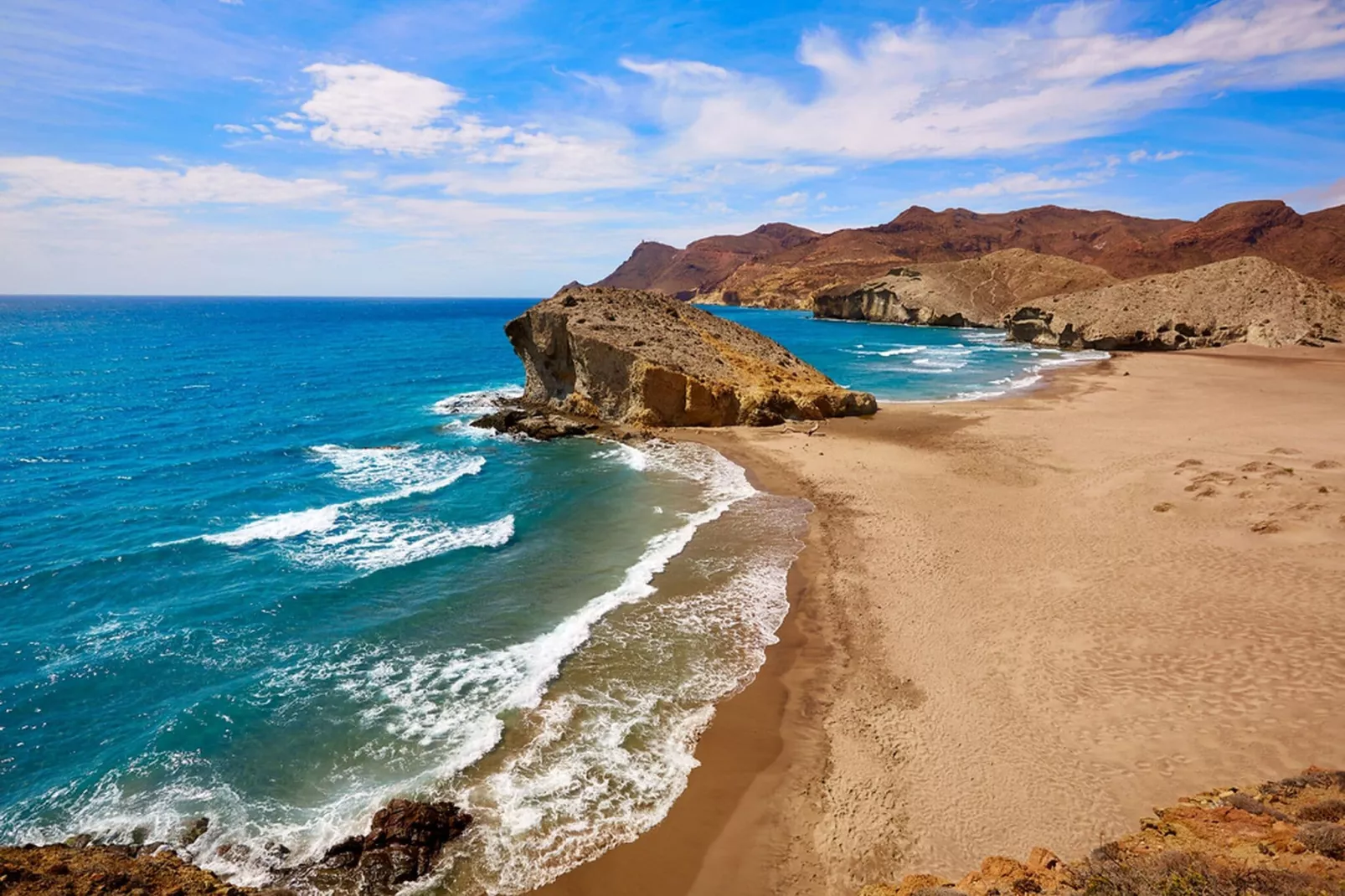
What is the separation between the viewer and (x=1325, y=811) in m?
6.82

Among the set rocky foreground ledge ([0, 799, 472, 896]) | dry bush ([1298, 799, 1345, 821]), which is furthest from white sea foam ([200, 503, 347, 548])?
dry bush ([1298, 799, 1345, 821])

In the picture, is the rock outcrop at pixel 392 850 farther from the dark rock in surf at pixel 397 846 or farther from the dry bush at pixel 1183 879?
the dry bush at pixel 1183 879

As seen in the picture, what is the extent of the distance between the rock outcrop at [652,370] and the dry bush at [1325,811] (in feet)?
80.0

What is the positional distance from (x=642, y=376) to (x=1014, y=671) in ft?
70.8

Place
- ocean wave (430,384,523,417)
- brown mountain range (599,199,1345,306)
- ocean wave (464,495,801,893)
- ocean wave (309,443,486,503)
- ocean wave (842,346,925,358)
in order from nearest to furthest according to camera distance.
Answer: ocean wave (464,495,801,893) → ocean wave (309,443,486,503) → ocean wave (430,384,523,417) → ocean wave (842,346,925,358) → brown mountain range (599,199,1345,306)

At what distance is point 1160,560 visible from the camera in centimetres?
1490

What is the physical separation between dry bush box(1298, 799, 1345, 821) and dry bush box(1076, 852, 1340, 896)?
1767 millimetres

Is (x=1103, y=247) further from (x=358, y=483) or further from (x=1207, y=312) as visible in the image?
(x=358, y=483)

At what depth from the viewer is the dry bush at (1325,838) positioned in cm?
588

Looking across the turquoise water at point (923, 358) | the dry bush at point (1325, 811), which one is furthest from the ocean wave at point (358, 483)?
the turquoise water at point (923, 358)

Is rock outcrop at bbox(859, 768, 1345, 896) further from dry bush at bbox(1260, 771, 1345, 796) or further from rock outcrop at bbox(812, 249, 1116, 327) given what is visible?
rock outcrop at bbox(812, 249, 1116, 327)

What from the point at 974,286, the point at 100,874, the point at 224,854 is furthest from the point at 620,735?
the point at 974,286

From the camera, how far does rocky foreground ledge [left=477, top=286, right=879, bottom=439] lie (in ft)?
101

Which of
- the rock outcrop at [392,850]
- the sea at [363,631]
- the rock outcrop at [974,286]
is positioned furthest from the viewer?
the rock outcrop at [974,286]
